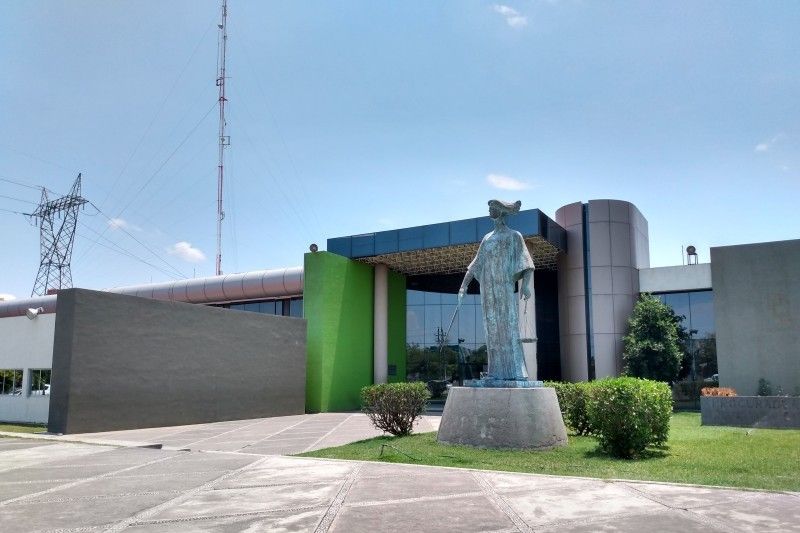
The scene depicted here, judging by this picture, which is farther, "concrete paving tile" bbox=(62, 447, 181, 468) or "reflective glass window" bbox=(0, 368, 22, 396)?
"reflective glass window" bbox=(0, 368, 22, 396)

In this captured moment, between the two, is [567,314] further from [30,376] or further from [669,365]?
[30,376]

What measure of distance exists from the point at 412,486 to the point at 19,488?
4801mm

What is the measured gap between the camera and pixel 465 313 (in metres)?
28.5

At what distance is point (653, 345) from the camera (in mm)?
21484

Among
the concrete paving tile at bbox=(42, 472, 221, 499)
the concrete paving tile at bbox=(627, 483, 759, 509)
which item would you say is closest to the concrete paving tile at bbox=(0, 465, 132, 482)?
the concrete paving tile at bbox=(42, 472, 221, 499)

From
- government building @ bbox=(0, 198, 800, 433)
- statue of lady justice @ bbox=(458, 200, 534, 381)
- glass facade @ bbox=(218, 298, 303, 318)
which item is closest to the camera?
statue of lady justice @ bbox=(458, 200, 534, 381)

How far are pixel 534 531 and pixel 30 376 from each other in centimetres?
1841

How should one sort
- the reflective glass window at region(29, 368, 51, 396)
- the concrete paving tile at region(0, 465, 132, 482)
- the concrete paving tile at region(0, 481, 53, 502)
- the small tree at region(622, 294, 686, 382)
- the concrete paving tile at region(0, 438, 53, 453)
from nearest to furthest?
the concrete paving tile at region(0, 481, 53, 502), the concrete paving tile at region(0, 465, 132, 482), the concrete paving tile at region(0, 438, 53, 453), the reflective glass window at region(29, 368, 51, 396), the small tree at region(622, 294, 686, 382)

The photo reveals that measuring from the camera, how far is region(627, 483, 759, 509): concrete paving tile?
5930 millimetres

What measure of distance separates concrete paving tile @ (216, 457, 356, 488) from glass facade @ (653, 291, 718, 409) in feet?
60.9

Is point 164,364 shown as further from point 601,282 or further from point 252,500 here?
point 601,282

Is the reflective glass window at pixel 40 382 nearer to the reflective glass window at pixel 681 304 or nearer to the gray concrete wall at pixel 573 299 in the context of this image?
the gray concrete wall at pixel 573 299

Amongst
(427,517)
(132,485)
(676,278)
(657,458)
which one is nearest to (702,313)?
(676,278)

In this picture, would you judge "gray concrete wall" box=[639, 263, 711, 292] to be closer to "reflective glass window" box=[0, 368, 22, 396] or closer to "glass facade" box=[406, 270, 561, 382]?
"glass facade" box=[406, 270, 561, 382]
